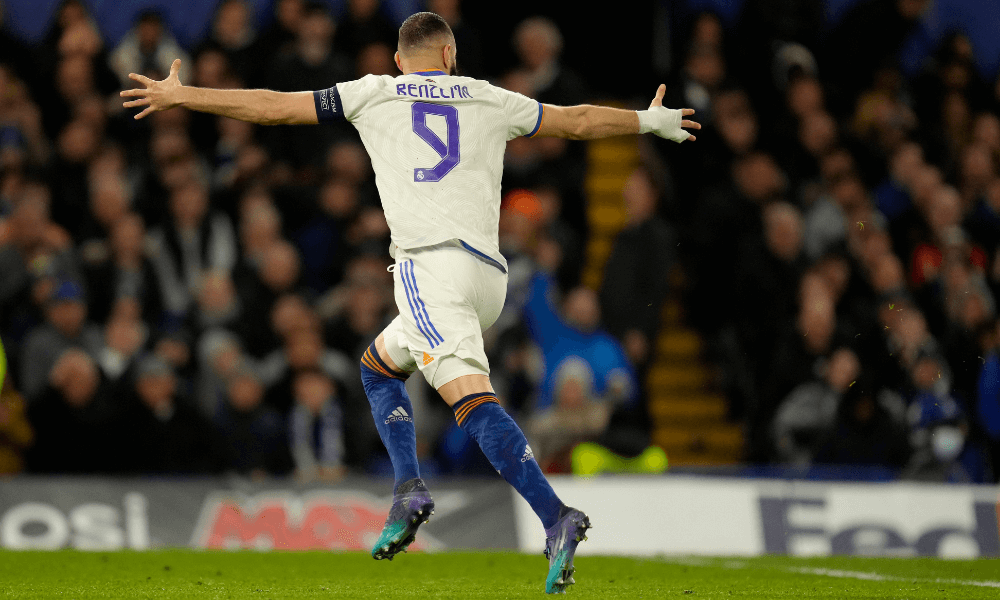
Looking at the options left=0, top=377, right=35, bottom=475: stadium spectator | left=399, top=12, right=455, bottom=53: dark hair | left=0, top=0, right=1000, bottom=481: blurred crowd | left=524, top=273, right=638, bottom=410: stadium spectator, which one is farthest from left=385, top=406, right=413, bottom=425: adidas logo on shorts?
left=0, top=377, right=35, bottom=475: stadium spectator

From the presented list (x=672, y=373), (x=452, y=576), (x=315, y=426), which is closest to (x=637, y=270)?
(x=672, y=373)

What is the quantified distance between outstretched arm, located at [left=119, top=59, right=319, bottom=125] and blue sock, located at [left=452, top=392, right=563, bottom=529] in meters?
1.47

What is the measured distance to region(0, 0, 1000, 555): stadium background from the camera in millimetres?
9742

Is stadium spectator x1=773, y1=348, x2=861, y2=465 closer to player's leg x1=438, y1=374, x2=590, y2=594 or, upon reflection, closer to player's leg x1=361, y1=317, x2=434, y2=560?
player's leg x1=361, y1=317, x2=434, y2=560

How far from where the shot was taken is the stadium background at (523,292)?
32.0 feet

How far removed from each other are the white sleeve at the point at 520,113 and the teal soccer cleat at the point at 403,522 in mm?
1681

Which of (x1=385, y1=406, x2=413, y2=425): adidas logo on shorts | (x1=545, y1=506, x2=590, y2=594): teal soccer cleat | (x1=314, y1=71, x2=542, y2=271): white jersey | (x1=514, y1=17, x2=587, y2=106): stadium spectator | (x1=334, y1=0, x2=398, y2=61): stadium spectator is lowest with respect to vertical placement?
(x1=545, y1=506, x2=590, y2=594): teal soccer cleat

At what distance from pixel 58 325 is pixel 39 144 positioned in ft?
6.95

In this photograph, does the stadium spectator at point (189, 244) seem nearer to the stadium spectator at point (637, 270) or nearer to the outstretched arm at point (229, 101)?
the stadium spectator at point (637, 270)

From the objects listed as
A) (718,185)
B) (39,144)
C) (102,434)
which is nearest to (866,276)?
(718,185)

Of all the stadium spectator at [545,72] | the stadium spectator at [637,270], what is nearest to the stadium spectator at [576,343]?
the stadium spectator at [637,270]

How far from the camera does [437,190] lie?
552 centimetres

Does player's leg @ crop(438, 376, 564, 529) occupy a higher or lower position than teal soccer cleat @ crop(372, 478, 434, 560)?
higher

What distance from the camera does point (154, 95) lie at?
5.37 meters
